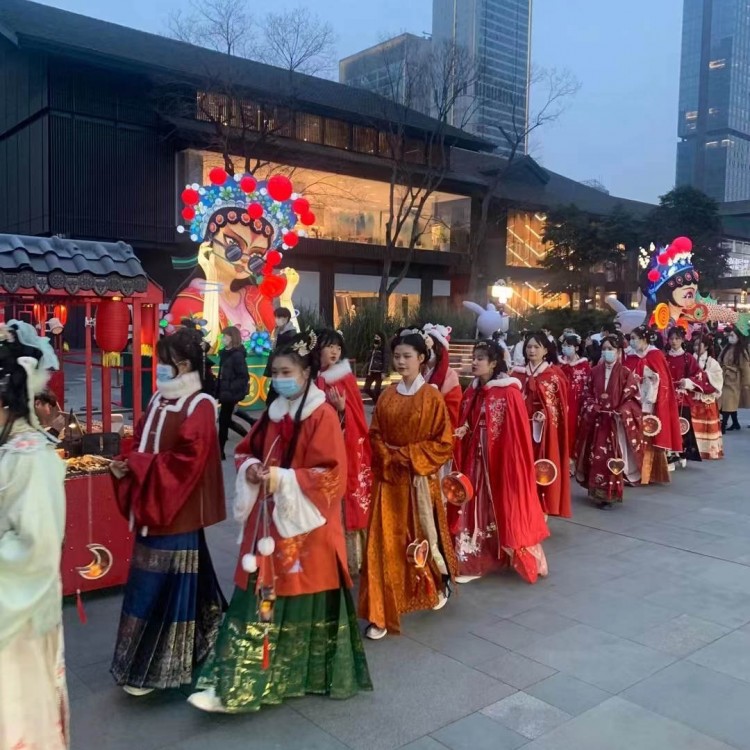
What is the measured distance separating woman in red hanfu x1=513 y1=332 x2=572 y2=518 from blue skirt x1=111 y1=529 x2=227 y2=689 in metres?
3.02

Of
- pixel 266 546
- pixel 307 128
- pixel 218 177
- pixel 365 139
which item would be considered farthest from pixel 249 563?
pixel 365 139

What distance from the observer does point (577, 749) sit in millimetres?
2994

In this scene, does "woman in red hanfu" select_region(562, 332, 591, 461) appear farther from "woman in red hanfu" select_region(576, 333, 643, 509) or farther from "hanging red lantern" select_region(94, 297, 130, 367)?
"hanging red lantern" select_region(94, 297, 130, 367)

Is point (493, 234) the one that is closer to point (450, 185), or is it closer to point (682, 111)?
point (450, 185)

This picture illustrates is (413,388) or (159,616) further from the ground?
(413,388)

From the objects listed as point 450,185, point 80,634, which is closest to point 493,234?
point 450,185

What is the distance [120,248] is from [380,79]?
18.1 m

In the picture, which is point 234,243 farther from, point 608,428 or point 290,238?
point 608,428

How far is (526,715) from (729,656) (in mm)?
1316

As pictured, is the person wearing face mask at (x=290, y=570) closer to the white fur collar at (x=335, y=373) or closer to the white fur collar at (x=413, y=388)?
the white fur collar at (x=413, y=388)

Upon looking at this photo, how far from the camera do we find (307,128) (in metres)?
24.7

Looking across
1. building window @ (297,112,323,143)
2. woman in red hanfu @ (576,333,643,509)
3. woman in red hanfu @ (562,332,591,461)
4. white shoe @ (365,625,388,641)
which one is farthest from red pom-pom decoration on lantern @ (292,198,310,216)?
building window @ (297,112,323,143)

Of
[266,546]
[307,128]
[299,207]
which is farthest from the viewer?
[307,128]

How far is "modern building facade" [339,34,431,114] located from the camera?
804 inches
